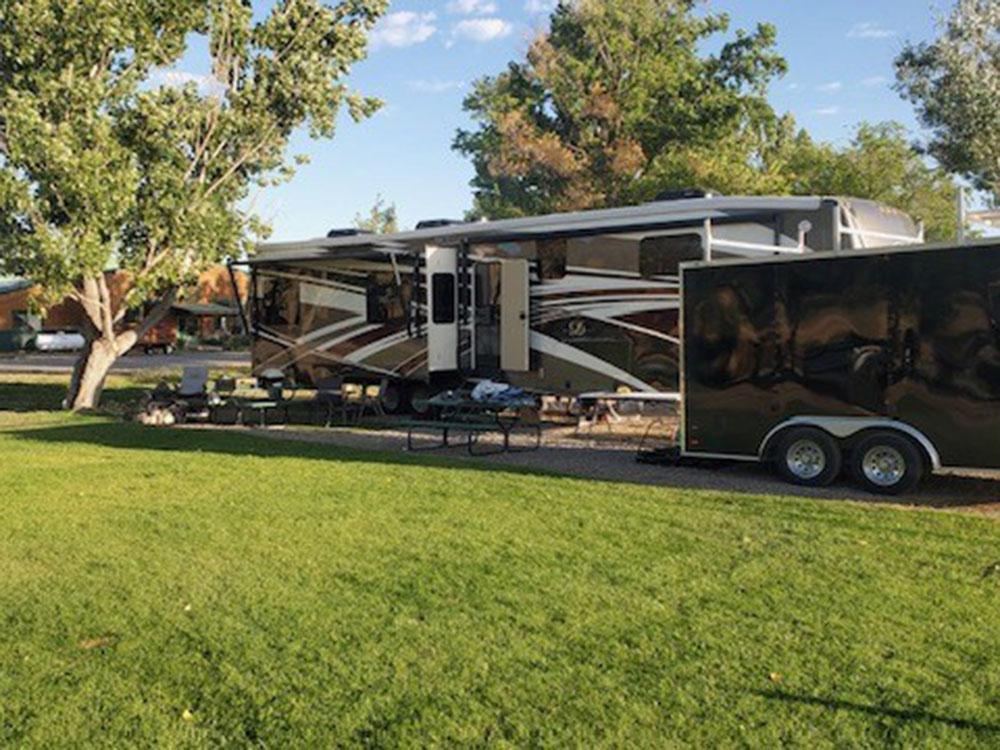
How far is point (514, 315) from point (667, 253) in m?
2.73

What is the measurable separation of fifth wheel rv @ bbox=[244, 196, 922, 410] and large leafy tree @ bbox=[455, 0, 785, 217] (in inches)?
770

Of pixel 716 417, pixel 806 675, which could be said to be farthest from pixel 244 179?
pixel 806 675

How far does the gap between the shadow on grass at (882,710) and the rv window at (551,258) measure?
10.2 metres

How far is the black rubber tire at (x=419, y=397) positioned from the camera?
1600 centimetres

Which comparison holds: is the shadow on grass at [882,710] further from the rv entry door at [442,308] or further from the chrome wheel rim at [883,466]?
the rv entry door at [442,308]

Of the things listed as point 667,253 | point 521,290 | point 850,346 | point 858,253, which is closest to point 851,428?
point 850,346

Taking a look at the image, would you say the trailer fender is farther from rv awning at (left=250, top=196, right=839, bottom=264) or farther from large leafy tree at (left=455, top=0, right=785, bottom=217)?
large leafy tree at (left=455, top=0, right=785, bottom=217)

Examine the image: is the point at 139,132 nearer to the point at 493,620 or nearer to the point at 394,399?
the point at 394,399

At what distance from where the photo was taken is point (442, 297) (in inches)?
591

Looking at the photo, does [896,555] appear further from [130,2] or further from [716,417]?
[130,2]

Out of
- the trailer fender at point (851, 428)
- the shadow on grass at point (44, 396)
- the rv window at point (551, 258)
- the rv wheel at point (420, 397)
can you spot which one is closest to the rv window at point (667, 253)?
the rv window at point (551, 258)

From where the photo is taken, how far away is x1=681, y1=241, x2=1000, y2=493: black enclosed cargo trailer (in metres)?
8.14

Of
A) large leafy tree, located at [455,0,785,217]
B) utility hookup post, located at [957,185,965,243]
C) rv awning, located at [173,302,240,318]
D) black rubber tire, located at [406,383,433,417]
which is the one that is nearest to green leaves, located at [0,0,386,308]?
black rubber tire, located at [406,383,433,417]

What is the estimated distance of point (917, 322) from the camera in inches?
328
